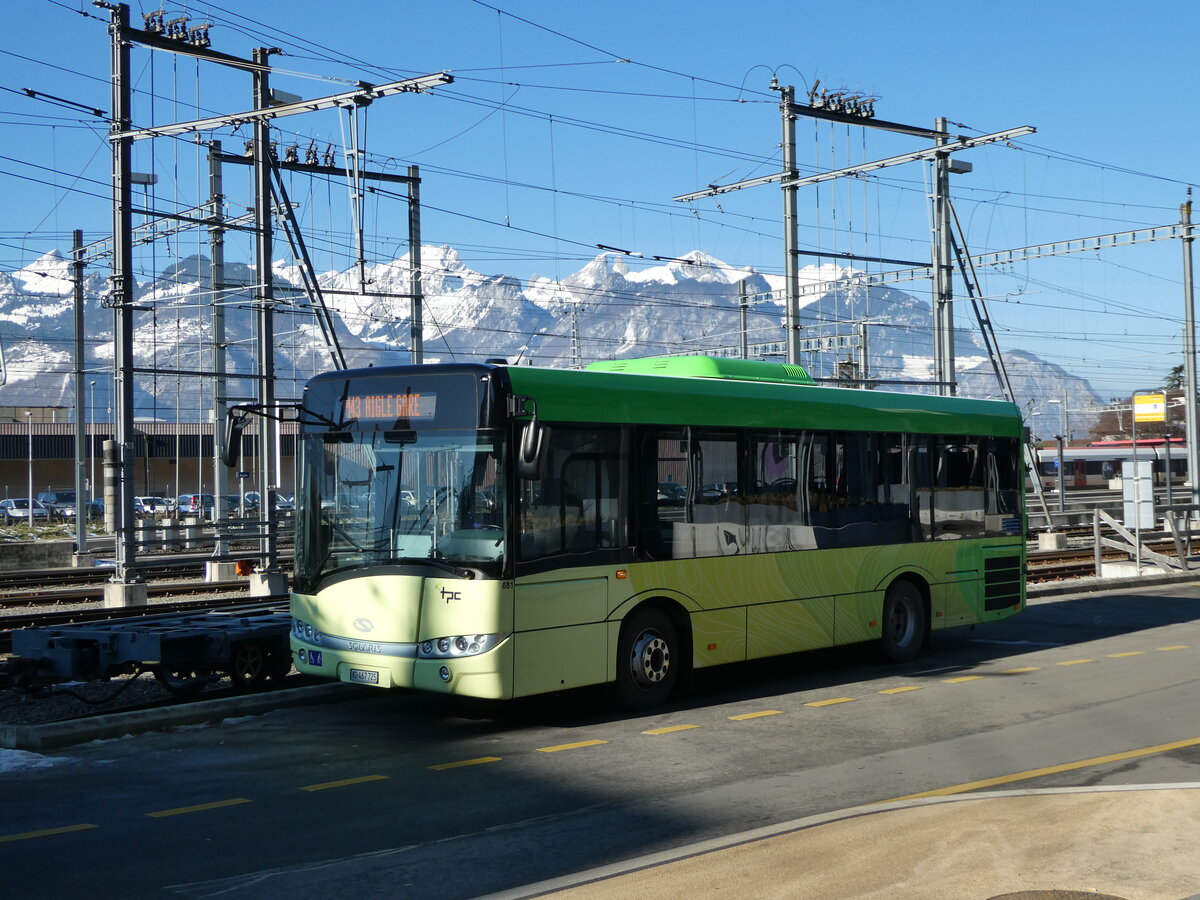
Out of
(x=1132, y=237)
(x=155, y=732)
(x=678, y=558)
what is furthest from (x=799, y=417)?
(x=1132, y=237)

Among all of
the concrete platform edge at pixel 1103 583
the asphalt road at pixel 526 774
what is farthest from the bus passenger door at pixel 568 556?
the concrete platform edge at pixel 1103 583

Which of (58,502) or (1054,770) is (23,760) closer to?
(1054,770)

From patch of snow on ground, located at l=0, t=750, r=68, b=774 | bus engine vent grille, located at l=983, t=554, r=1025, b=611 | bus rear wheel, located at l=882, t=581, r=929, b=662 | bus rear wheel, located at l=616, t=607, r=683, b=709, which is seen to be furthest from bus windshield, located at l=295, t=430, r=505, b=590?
bus engine vent grille, located at l=983, t=554, r=1025, b=611

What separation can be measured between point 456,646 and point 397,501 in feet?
4.25

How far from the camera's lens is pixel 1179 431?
127 m

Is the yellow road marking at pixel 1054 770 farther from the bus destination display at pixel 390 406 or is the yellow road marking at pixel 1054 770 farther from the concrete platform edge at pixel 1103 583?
the concrete platform edge at pixel 1103 583

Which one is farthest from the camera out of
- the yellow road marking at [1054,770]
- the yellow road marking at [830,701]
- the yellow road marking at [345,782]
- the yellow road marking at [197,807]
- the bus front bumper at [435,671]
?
the yellow road marking at [830,701]

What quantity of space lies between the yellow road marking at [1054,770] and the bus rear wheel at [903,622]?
191 inches

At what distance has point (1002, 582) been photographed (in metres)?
16.7

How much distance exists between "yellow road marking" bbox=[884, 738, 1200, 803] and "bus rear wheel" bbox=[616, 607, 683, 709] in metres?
3.56

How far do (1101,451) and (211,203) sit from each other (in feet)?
224

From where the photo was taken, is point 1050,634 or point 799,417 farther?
point 1050,634

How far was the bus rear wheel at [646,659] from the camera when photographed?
37.9 feet

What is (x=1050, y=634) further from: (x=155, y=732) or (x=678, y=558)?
(x=155, y=732)
